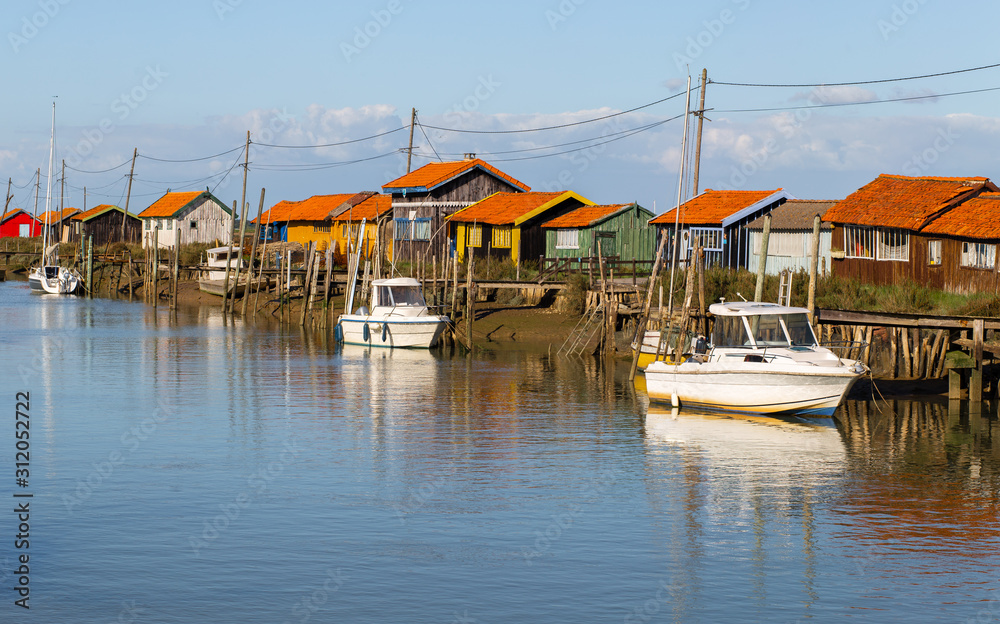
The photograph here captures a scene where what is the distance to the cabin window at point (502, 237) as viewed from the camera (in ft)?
188

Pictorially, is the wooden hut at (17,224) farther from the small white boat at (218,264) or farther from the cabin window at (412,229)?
the cabin window at (412,229)

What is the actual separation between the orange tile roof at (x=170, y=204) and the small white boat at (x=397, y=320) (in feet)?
171

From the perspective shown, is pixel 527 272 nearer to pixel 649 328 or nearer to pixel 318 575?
pixel 649 328

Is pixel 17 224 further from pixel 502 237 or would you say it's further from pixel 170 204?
pixel 502 237

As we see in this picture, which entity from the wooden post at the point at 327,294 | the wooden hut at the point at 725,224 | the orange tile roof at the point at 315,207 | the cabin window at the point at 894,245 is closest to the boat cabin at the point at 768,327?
the cabin window at the point at 894,245

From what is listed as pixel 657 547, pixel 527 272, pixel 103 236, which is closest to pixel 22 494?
pixel 657 547

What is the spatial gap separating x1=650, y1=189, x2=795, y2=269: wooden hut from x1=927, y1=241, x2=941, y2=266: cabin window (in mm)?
11899

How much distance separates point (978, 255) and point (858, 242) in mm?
6416

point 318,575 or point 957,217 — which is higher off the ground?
point 957,217

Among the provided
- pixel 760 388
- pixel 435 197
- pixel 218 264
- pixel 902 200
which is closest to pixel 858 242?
pixel 902 200

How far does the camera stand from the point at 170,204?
94.2 meters

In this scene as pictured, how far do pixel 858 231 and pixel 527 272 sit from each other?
1761 centimetres

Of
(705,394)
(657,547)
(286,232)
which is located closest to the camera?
(657,547)

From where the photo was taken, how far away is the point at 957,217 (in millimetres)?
35062
